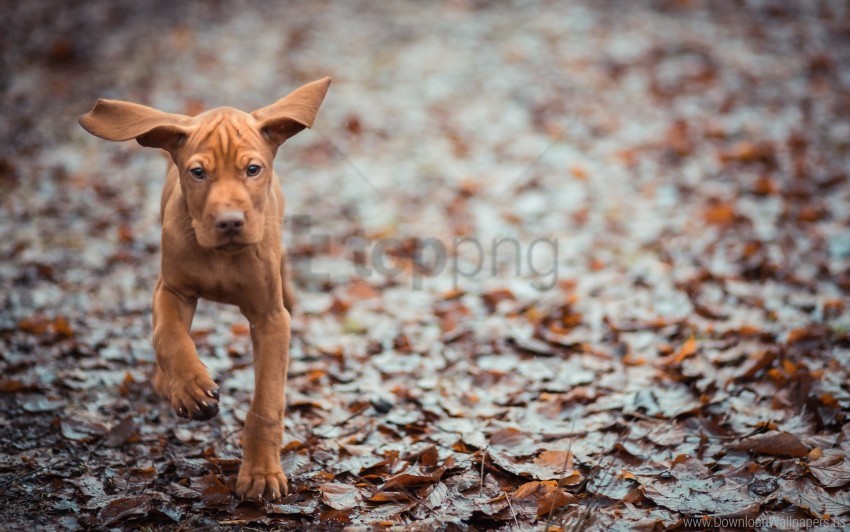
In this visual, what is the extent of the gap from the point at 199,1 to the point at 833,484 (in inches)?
494

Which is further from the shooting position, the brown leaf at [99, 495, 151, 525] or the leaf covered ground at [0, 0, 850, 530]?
the leaf covered ground at [0, 0, 850, 530]

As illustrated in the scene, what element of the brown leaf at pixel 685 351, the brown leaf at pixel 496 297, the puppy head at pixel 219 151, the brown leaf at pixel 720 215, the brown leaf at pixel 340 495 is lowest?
the brown leaf at pixel 340 495

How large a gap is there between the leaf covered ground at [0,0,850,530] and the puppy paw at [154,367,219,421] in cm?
54

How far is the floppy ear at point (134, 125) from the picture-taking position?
3242mm

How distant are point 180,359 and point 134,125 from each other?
39.6 inches

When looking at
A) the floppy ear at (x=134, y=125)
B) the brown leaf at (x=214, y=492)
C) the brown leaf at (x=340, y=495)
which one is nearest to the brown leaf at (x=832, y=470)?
the brown leaf at (x=340, y=495)

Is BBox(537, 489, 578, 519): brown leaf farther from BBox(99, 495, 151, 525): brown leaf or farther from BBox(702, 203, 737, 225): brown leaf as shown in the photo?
BBox(702, 203, 737, 225): brown leaf

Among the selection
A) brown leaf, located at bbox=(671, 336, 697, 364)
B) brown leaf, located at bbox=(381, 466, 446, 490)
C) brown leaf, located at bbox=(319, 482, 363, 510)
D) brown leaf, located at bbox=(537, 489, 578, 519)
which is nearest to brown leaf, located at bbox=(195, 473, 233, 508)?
brown leaf, located at bbox=(319, 482, 363, 510)

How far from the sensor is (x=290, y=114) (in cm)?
337

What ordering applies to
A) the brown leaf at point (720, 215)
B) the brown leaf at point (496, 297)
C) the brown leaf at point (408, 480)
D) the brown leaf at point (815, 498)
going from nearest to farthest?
the brown leaf at point (815, 498), the brown leaf at point (408, 480), the brown leaf at point (496, 297), the brown leaf at point (720, 215)

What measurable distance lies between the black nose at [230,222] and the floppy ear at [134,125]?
0.47m

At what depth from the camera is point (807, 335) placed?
516 centimetres

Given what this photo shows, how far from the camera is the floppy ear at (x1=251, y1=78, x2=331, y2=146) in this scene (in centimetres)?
336

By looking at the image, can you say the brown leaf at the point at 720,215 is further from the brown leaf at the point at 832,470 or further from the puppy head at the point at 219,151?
the puppy head at the point at 219,151
